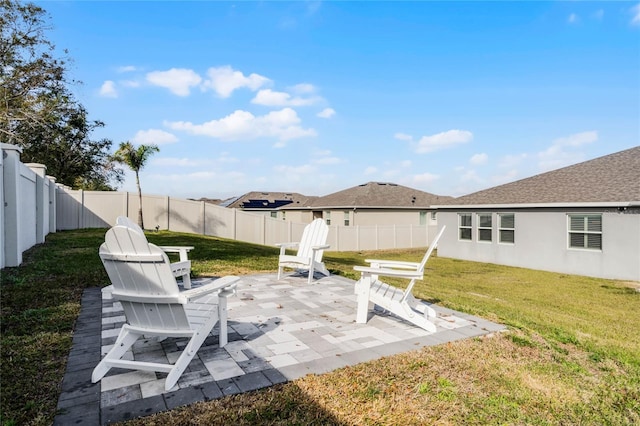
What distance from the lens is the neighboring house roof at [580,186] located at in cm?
1268

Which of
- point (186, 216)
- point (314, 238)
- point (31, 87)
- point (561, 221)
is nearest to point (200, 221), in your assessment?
point (186, 216)

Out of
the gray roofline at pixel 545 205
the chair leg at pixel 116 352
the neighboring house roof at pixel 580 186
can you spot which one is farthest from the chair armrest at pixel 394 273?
the neighboring house roof at pixel 580 186

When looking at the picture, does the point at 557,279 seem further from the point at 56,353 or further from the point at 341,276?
the point at 56,353

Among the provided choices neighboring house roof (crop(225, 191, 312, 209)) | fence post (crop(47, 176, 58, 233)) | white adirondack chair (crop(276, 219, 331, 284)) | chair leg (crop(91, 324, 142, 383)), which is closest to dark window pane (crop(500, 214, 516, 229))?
white adirondack chair (crop(276, 219, 331, 284))

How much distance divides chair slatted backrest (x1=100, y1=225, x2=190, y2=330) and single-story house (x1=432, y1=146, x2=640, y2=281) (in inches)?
556

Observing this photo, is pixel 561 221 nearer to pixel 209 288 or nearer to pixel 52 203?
pixel 209 288

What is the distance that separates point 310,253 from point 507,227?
37.4 feet

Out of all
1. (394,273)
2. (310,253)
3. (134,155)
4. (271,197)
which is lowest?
(310,253)

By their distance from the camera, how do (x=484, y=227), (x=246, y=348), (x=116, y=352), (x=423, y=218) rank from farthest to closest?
(x=423, y=218)
(x=484, y=227)
(x=246, y=348)
(x=116, y=352)

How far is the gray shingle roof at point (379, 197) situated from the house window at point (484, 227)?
32.8 ft

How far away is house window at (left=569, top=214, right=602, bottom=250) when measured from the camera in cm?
1259

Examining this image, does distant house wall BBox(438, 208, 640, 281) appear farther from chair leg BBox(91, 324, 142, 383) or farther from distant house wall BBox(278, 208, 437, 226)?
A: chair leg BBox(91, 324, 142, 383)

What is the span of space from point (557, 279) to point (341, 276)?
8103mm

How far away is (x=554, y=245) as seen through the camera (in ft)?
45.2
